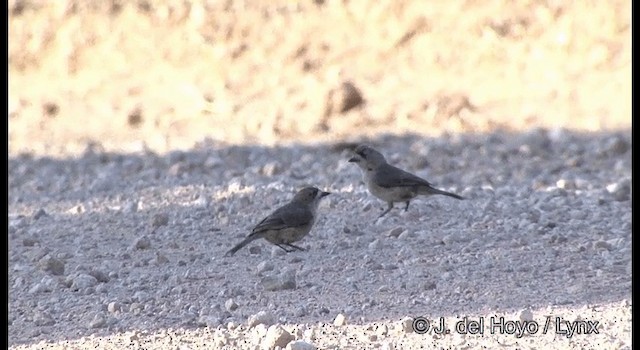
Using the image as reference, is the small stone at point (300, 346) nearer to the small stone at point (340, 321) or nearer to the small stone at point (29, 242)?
the small stone at point (340, 321)

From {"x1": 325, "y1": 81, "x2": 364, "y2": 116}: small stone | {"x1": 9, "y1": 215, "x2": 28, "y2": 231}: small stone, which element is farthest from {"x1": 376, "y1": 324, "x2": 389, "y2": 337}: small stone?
{"x1": 325, "y1": 81, "x2": 364, "y2": 116}: small stone

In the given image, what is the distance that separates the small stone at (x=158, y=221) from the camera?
10.2 m

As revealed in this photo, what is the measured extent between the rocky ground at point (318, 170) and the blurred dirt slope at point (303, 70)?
4 cm

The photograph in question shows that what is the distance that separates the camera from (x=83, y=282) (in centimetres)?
834

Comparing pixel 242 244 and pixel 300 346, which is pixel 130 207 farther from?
pixel 300 346

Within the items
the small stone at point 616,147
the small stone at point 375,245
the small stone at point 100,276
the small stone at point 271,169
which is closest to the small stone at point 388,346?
the small stone at point 375,245

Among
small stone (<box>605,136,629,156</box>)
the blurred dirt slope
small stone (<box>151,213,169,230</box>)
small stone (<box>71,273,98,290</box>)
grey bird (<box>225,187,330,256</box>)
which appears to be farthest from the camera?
the blurred dirt slope

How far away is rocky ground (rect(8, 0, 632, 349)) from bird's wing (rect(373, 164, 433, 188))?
24cm

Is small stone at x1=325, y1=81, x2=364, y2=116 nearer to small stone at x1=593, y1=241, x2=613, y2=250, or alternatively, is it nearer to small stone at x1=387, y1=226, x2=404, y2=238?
small stone at x1=387, y1=226, x2=404, y2=238

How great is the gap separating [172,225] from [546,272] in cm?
318

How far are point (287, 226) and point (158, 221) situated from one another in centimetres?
156

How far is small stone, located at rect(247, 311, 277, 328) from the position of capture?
276 inches

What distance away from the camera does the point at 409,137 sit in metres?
14.9

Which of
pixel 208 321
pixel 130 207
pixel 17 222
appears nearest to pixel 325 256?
pixel 208 321
